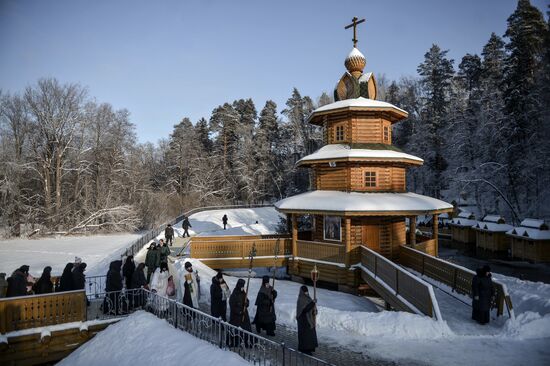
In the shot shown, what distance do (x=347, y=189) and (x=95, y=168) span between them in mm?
33008

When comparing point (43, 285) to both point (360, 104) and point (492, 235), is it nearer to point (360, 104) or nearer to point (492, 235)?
point (360, 104)

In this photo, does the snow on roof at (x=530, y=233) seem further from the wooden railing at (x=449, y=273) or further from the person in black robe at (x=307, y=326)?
the person in black robe at (x=307, y=326)

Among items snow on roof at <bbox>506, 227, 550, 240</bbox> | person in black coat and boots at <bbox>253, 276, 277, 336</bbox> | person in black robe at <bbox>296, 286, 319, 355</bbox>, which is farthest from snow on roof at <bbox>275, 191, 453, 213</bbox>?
snow on roof at <bbox>506, 227, 550, 240</bbox>

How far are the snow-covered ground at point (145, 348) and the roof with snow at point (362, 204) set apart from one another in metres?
8.15

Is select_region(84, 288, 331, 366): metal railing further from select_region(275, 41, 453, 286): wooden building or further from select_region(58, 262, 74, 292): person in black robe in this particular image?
select_region(275, 41, 453, 286): wooden building

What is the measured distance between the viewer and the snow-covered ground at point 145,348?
8.02m

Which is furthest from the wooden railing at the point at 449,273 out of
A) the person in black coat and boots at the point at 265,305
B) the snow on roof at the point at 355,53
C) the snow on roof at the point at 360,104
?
the snow on roof at the point at 355,53

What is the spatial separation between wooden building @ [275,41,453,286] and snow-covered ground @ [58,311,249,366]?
323 inches

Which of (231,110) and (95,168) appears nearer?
(95,168)

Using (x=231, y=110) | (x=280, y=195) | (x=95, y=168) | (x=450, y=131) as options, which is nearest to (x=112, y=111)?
(x=95, y=168)

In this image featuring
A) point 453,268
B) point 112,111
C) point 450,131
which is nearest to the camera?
point 453,268

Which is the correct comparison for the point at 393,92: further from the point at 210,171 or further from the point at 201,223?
the point at 201,223

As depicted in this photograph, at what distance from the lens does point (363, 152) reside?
672 inches

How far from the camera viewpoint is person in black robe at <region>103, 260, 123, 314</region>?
11.7 m
